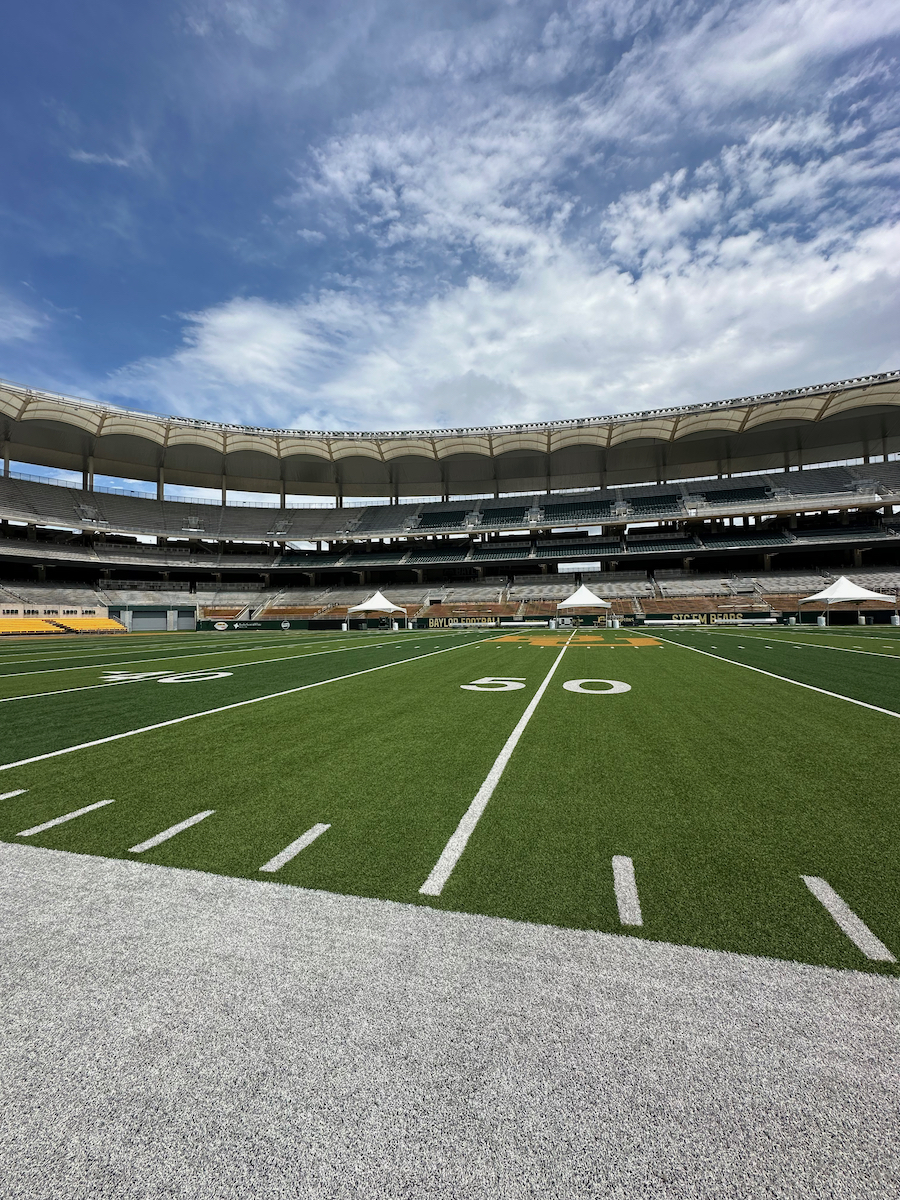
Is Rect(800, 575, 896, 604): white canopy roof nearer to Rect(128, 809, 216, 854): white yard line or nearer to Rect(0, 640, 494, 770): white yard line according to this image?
Rect(0, 640, 494, 770): white yard line

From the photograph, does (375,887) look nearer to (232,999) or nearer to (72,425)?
(232,999)

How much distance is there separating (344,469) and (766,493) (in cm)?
4235

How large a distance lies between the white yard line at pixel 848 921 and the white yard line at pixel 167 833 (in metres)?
4.10

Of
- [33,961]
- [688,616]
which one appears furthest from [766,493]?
[33,961]

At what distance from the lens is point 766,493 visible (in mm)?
50094

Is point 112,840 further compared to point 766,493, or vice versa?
point 766,493

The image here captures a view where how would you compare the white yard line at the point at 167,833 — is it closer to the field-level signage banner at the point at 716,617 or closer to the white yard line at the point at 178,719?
the white yard line at the point at 178,719

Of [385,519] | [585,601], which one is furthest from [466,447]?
[585,601]

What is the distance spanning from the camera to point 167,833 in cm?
387

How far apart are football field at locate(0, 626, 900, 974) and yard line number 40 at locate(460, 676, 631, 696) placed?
0.13m

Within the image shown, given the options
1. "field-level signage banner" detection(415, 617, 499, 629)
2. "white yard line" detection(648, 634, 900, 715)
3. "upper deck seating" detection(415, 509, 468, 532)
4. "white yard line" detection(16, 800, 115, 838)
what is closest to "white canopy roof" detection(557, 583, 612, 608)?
"field-level signage banner" detection(415, 617, 499, 629)

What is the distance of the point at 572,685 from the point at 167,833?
8016mm

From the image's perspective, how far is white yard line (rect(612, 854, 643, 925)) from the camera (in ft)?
8.91

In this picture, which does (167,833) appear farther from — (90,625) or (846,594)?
(90,625)
